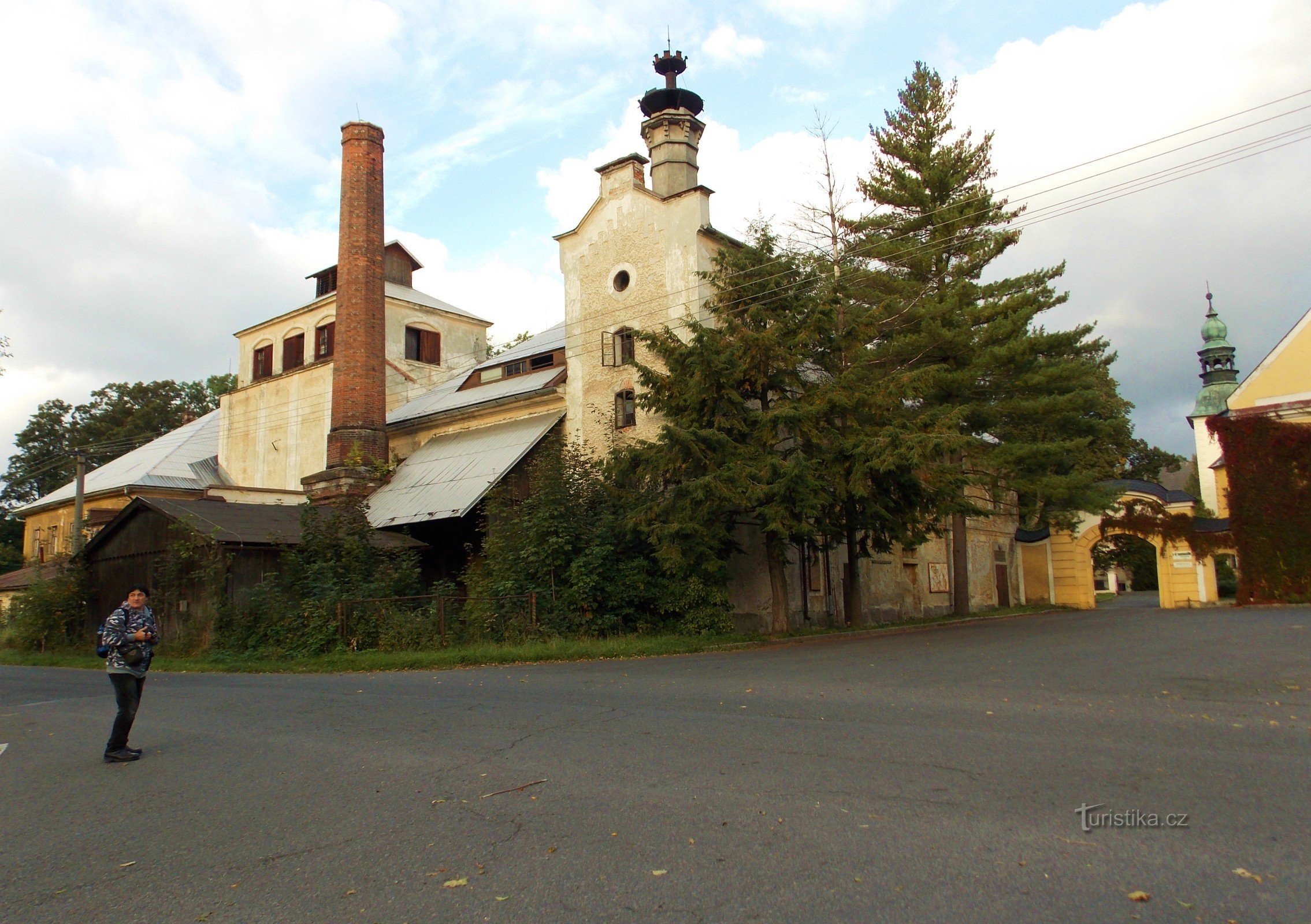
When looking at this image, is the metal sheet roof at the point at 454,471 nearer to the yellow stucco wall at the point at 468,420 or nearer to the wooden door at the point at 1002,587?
the yellow stucco wall at the point at 468,420

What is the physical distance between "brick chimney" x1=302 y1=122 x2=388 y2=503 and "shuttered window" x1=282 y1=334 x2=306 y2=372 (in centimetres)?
818

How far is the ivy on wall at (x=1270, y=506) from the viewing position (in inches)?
1179

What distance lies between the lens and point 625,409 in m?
26.4

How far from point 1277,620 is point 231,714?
68.7ft

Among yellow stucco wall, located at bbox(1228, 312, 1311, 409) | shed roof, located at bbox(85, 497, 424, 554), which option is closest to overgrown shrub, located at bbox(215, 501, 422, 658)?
shed roof, located at bbox(85, 497, 424, 554)

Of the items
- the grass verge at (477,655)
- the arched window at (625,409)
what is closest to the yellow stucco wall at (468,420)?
the arched window at (625,409)

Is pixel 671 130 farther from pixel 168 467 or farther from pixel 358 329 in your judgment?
pixel 168 467

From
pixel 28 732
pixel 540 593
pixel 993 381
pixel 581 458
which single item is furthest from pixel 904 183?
pixel 28 732

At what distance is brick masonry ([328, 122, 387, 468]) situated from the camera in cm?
3122

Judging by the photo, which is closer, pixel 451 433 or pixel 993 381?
pixel 993 381

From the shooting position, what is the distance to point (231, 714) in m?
11.1

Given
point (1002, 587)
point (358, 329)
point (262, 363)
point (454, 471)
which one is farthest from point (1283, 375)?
point (262, 363)

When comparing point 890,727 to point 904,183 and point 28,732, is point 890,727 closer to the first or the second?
point 28,732

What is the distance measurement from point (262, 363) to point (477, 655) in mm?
29163
